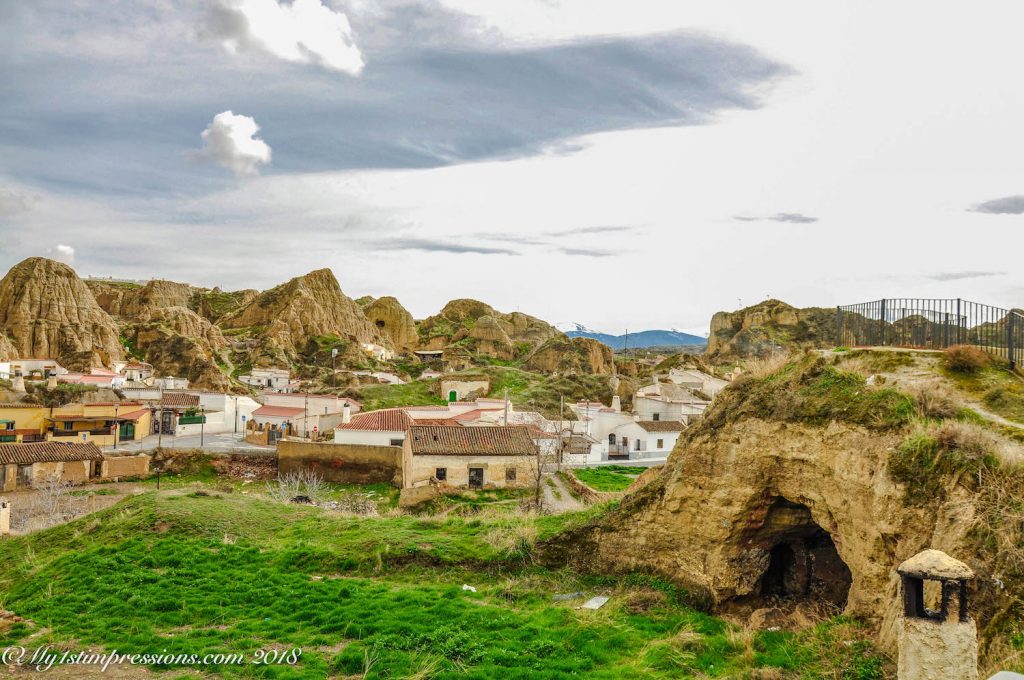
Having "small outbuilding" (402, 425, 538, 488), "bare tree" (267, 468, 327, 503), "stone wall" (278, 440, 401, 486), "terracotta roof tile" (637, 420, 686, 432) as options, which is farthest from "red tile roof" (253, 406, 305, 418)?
"terracotta roof tile" (637, 420, 686, 432)

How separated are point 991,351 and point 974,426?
12.7ft

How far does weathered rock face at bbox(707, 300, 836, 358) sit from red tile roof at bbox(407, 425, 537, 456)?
70379 millimetres

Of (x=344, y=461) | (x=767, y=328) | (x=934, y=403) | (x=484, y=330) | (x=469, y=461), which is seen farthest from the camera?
(x=767, y=328)

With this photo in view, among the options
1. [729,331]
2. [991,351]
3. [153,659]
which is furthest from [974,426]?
[729,331]

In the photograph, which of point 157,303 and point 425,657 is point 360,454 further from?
point 157,303

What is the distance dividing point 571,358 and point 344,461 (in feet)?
159

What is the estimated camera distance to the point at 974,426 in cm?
916

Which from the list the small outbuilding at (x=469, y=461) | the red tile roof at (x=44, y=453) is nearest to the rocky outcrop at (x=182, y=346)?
the red tile roof at (x=44, y=453)

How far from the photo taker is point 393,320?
130 metres

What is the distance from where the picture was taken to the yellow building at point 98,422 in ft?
149

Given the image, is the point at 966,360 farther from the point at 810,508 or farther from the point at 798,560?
the point at 798,560

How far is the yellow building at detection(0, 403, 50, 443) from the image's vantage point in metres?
44.6

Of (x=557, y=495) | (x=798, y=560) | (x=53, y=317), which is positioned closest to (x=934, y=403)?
(x=798, y=560)

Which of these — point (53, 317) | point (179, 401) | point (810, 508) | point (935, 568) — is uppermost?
point (53, 317)
